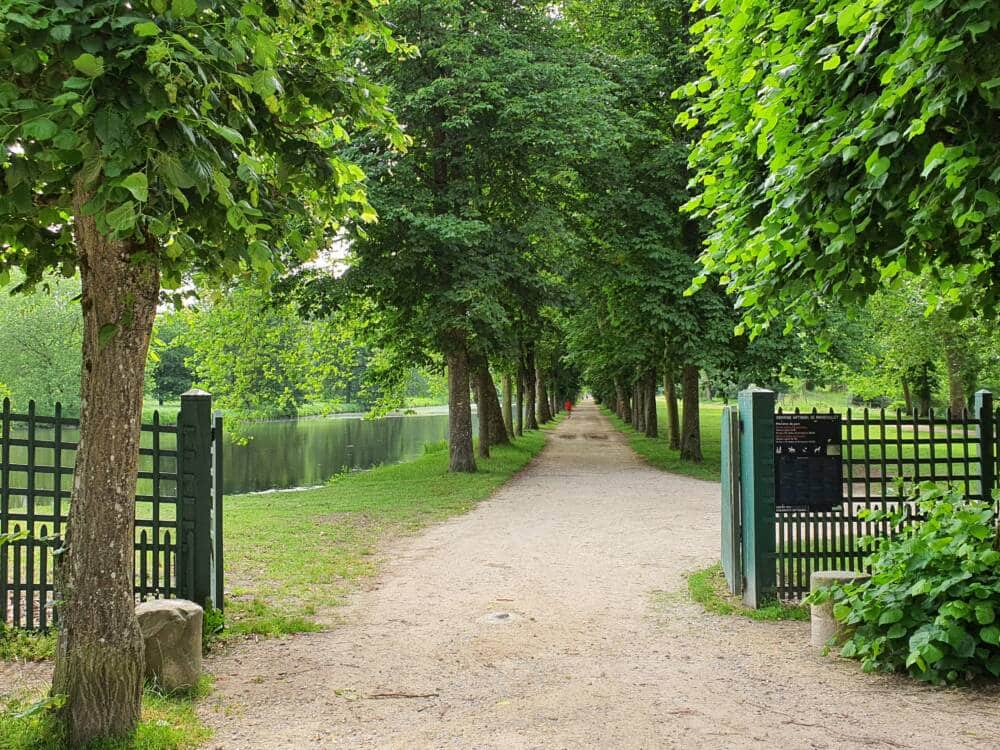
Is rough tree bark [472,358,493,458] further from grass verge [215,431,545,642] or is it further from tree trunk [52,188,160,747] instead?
tree trunk [52,188,160,747]

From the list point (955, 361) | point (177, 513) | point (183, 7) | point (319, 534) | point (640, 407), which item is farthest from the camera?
point (640, 407)

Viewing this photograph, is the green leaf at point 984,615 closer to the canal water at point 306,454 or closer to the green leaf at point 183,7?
the green leaf at point 183,7

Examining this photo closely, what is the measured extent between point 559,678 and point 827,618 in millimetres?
2168

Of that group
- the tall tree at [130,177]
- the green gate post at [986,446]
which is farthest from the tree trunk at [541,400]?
the tall tree at [130,177]

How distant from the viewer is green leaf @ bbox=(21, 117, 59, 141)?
2.99 meters

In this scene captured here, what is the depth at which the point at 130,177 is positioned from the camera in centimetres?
295

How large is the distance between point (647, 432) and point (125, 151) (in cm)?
3349

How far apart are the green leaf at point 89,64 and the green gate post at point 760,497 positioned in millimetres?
5900

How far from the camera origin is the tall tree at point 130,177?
315 centimetres

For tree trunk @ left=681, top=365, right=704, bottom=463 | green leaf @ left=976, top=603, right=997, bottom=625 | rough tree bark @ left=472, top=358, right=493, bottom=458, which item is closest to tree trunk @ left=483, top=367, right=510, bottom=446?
rough tree bark @ left=472, top=358, right=493, bottom=458

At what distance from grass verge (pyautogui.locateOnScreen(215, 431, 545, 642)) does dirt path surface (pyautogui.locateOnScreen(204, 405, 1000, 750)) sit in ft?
1.31

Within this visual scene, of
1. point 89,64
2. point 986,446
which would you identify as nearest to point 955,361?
point 986,446

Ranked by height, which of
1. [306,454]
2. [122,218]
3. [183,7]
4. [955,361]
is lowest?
[306,454]

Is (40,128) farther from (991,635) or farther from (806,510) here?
(806,510)
